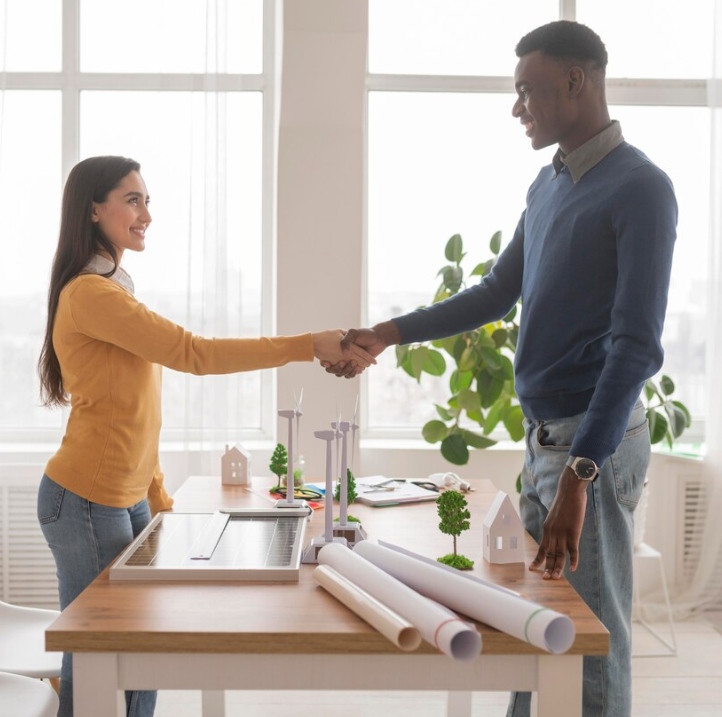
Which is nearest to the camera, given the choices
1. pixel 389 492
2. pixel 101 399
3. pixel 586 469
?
pixel 586 469

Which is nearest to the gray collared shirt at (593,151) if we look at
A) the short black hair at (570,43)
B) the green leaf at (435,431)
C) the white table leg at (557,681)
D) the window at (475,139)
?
the short black hair at (570,43)

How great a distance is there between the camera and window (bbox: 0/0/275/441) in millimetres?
3414

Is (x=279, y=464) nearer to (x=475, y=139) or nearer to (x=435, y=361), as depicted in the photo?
(x=435, y=361)

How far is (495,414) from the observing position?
3.37m

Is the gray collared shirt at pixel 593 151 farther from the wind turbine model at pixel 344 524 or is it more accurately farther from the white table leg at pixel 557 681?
the white table leg at pixel 557 681

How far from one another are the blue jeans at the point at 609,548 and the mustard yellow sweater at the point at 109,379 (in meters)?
0.84

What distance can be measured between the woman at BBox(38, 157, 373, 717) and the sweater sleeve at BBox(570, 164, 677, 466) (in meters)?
0.82

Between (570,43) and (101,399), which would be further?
(101,399)

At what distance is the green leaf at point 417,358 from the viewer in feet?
11.0

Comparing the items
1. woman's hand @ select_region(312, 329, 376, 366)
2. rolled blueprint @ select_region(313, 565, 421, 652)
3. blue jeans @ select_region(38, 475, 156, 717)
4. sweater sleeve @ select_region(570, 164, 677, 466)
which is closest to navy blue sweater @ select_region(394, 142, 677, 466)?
sweater sleeve @ select_region(570, 164, 677, 466)

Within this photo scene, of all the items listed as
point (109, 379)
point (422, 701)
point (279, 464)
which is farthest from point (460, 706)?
point (109, 379)

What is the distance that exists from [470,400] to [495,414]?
0.15 meters

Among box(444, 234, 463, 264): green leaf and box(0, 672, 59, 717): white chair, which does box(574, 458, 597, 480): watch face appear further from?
box(444, 234, 463, 264): green leaf

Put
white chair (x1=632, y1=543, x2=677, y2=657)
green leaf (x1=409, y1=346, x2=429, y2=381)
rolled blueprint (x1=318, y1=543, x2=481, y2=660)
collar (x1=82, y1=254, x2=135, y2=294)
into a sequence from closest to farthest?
rolled blueprint (x1=318, y1=543, x2=481, y2=660)
collar (x1=82, y1=254, x2=135, y2=294)
white chair (x1=632, y1=543, x2=677, y2=657)
green leaf (x1=409, y1=346, x2=429, y2=381)
